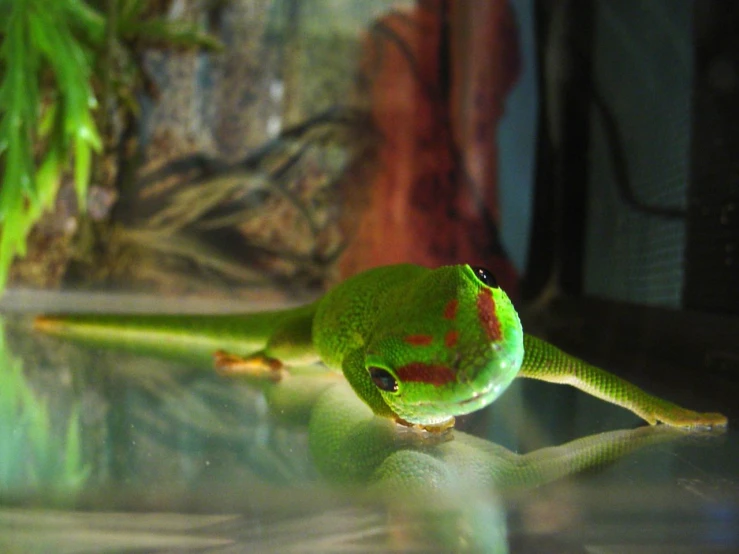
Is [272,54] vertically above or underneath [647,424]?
above

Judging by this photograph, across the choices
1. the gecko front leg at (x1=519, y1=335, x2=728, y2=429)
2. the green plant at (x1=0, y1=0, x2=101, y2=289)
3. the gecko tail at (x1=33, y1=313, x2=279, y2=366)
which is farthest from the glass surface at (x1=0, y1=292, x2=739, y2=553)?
the green plant at (x1=0, y1=0, x2=101, y2=289)

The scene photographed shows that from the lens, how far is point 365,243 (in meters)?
3.73

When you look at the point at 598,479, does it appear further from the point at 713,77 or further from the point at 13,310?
the point at 13,310

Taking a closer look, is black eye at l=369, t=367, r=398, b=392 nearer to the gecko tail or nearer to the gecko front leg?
the gecko front leg

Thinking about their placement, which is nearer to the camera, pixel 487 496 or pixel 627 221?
pixel 487 496

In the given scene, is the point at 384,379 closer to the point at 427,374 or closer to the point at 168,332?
the point at 427,374

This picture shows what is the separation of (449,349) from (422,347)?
47 millimetres

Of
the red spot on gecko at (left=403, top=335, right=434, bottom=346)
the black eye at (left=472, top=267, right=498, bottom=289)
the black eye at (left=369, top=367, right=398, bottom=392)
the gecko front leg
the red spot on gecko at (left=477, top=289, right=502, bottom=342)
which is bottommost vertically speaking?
the gecko front leg

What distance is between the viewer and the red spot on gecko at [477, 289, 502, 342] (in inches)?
34.6

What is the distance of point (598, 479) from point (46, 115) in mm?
2913

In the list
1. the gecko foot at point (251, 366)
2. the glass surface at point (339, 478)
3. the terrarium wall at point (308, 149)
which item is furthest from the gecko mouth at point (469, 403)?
the terrarium wall at point (308, 149)

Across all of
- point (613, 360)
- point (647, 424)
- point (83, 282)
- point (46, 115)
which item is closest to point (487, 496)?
point (647, 424)

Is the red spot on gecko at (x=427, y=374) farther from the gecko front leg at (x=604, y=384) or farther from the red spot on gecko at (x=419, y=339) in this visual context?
the gecko front leg at (x=604, y=384)

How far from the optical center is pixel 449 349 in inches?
34.5
